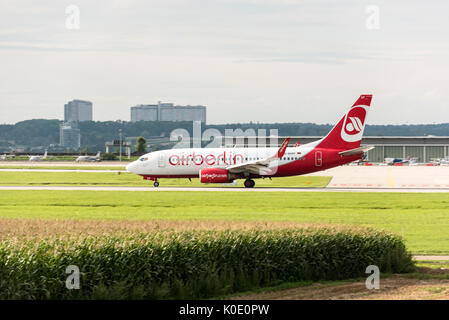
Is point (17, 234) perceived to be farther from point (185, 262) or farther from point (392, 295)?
point (392, 295)

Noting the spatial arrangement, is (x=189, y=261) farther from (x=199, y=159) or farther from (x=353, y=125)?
(x=353, y=125)

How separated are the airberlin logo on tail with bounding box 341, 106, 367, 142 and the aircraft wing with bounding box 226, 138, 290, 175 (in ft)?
21.0

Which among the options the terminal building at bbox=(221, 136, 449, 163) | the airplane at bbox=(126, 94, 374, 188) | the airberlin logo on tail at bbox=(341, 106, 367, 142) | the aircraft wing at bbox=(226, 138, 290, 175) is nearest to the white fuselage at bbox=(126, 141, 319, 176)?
the airplane at bbox=(126, 94, 374, 188)

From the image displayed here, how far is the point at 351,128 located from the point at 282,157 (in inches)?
283

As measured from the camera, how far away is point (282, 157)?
210ft

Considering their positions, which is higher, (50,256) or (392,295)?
(50,256)

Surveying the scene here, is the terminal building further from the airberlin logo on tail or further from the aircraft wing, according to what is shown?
the aircraft wing

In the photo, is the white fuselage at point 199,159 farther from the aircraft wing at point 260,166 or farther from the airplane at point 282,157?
the aircraft wing at point 260,166

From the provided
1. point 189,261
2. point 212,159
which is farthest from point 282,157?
point 189,261

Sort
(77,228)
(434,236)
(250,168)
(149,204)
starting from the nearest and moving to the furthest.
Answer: (77,228), (434,236), (149,204), (250,168)
